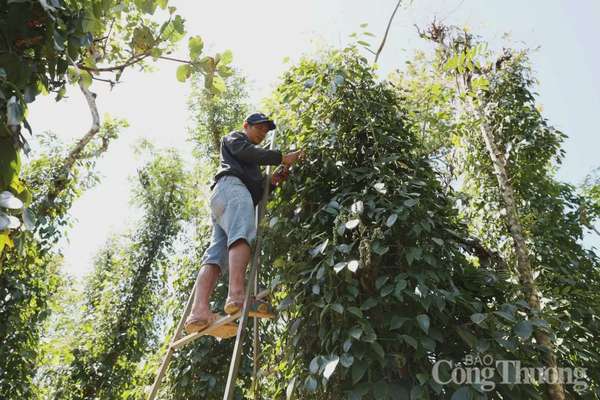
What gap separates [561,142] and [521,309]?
11.6 ft

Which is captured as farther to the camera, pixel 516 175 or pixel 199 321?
pixel 516 175

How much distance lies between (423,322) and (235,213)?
124cm

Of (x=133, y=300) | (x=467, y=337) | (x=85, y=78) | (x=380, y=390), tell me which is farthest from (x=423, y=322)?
(x=133, y=300)

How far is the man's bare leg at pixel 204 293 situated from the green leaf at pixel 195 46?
4.26ft

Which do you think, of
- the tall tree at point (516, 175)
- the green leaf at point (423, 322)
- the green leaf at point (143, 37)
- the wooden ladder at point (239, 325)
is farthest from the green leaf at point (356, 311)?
the tall tree at point (516, 175)

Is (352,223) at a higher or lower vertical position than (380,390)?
higher

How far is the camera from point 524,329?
5.82ft

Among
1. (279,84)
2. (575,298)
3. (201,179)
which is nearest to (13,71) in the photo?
(279,84)

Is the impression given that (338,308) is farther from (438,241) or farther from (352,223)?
(438,241)

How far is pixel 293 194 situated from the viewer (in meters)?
Result: 2.70

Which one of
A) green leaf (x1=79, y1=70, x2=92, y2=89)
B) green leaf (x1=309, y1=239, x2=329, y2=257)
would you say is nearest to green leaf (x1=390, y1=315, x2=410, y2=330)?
green leaf (x1=309, y1=239, x2=329, y2=257)

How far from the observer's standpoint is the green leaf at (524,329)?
1.75 meters

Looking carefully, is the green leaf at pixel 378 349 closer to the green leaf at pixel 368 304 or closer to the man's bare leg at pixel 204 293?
the green leaf at pixel 368 304

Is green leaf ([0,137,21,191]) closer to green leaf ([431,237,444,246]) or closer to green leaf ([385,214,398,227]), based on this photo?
green leaf ([385,214,398,227])
